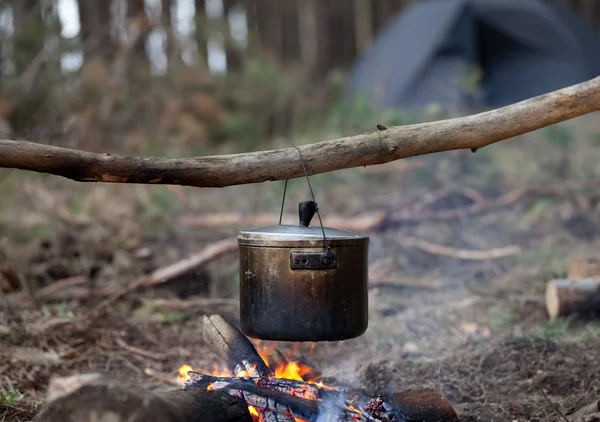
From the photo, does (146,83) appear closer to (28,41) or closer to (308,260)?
(28,41)

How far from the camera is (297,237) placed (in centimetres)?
258

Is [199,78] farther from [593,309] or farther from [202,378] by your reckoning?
[202,378]

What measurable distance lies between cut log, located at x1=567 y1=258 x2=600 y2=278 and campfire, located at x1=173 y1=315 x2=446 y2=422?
2.56m

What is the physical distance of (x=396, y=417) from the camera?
8.95 ft

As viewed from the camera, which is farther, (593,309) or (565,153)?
(565,153)

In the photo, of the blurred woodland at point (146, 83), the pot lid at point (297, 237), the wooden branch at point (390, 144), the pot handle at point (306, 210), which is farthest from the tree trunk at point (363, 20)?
the pot lid at point (297, 237)

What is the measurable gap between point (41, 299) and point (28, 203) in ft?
5.31

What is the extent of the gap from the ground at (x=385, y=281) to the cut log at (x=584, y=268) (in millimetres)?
302

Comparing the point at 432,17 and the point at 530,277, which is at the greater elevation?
the point at 432,17

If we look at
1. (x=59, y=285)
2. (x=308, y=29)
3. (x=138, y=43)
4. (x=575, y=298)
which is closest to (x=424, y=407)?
(x=575, y=298)

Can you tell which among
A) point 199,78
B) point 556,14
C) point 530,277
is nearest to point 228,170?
point 530,277

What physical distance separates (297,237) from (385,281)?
2.89 m

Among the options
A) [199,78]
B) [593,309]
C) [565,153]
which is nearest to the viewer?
[593,309]

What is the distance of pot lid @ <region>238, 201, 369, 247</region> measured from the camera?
2.57m
